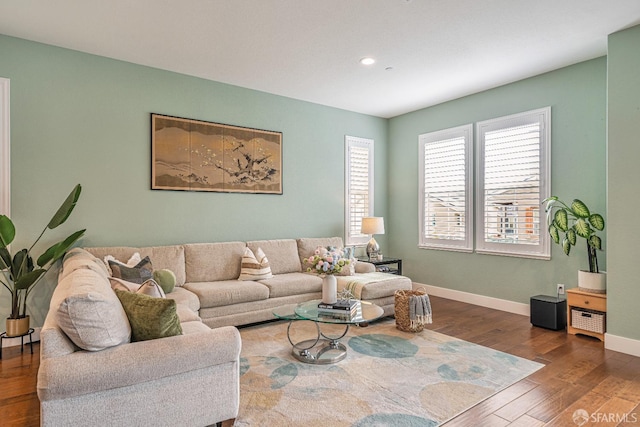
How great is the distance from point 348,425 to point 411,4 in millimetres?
3084

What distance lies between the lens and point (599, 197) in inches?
161

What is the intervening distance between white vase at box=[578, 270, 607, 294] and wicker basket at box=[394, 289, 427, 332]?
64.6 inches

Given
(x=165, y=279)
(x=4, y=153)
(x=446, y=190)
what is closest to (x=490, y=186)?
(x=446, y=190)

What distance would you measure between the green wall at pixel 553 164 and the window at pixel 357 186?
1.82 ft

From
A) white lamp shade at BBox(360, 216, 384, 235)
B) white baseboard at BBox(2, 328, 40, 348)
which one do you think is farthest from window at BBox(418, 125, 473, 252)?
white baseboard at BBox(2, 328, 40, 348)

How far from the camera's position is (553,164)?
14.6ft

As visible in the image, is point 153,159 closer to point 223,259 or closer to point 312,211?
point 223,259

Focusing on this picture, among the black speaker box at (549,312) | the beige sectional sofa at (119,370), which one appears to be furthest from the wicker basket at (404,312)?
the beige sectional sofa at (119,370)

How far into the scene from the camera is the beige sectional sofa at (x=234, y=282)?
381cm

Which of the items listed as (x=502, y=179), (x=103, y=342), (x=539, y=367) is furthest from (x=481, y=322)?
(x=103, y=342)

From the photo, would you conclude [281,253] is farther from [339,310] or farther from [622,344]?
[622,344]

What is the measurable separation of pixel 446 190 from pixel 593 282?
2298 millimetres

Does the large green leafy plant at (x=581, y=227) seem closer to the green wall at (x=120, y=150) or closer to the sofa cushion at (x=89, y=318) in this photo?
the green wall at (x=120, y=150)

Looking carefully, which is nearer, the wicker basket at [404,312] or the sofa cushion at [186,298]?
the sofa cushion at [186,298]
